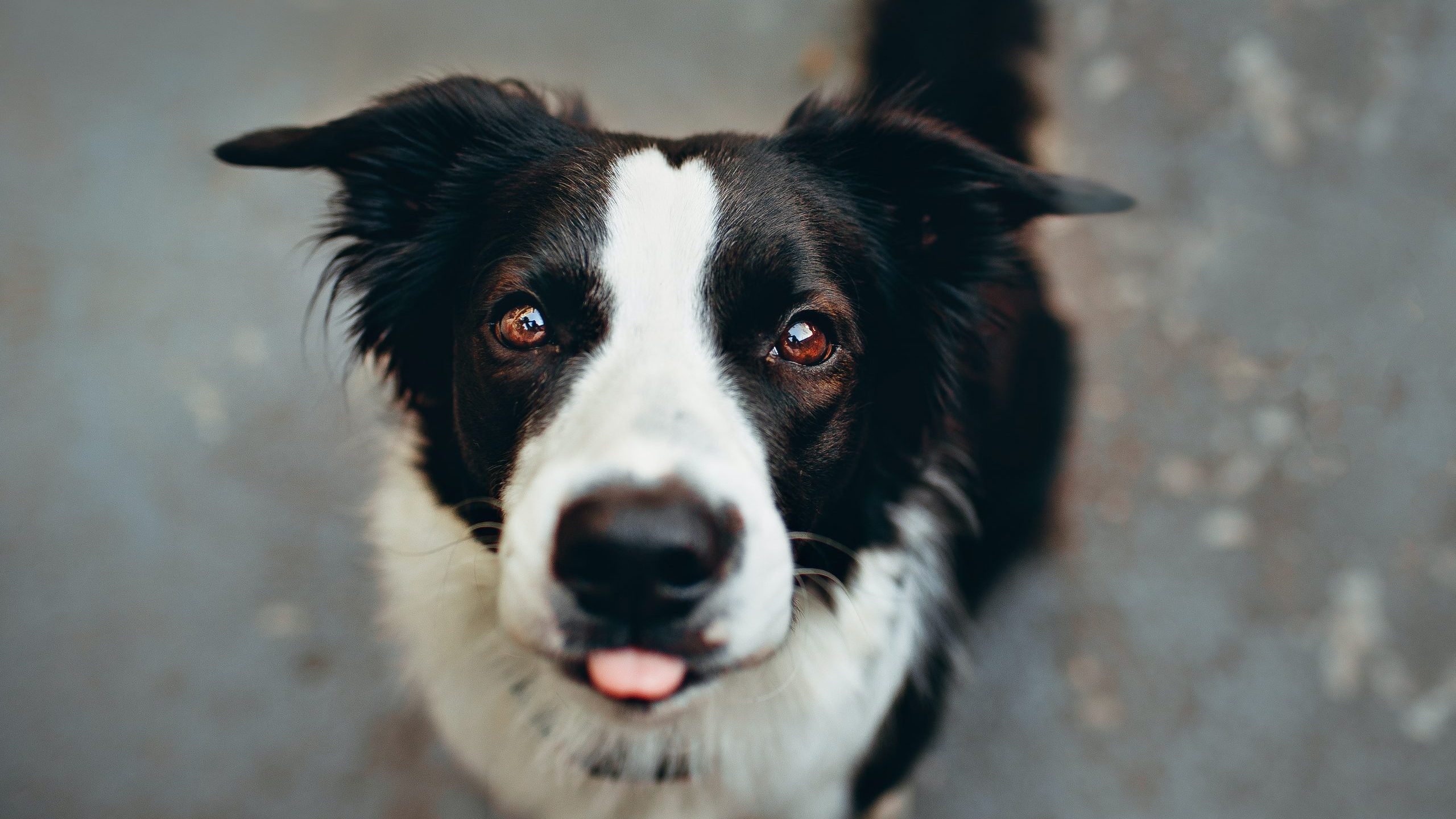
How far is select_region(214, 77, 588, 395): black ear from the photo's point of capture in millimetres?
1572

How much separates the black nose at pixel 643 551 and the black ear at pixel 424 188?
724 mm

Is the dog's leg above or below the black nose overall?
below

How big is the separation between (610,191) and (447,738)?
4.25ft

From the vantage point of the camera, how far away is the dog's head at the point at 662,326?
1.13 meters

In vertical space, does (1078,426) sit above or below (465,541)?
below

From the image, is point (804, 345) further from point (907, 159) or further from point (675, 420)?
point (907, 159)

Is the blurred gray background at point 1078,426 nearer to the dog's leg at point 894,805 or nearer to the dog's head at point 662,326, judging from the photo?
the dog's leg at point 894,805

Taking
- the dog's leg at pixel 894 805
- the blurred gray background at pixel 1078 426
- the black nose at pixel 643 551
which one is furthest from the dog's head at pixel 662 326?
the blurred gray background at pixel 1078 426

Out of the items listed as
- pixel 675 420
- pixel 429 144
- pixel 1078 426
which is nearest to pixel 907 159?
pixel 675 420

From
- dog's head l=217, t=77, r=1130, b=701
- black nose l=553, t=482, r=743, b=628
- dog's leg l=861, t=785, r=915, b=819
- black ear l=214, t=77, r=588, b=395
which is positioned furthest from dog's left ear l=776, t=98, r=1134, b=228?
dog's leg l=861, t=785, r=915, b=819

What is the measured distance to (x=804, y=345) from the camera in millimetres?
1439

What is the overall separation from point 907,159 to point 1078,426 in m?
1.39

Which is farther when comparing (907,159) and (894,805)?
(894,805)

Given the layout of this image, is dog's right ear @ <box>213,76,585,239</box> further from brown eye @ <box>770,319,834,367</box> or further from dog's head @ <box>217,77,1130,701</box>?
brown eye @ <box>770,319,834,367</box>
